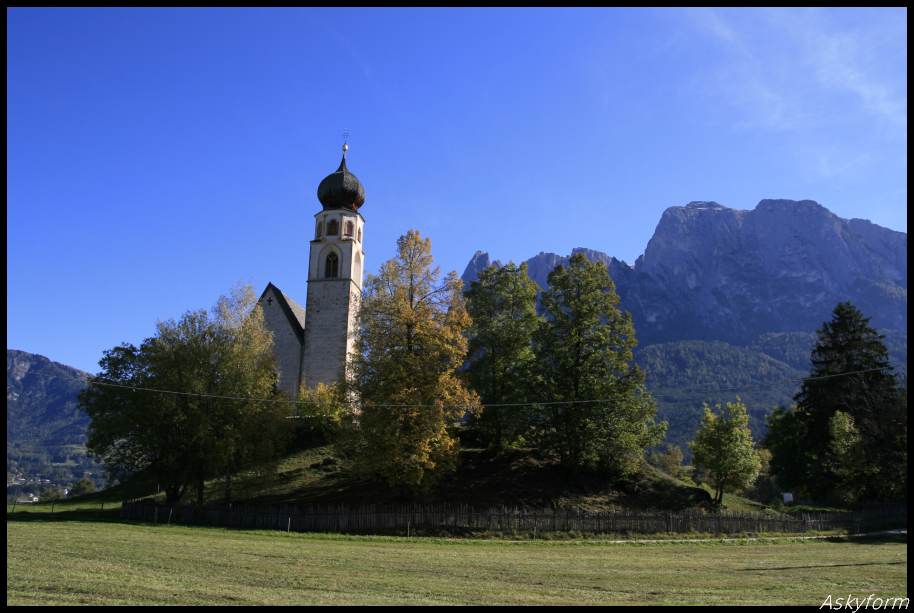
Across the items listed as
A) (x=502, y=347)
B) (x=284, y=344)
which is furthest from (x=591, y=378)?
(x=284, y=344)

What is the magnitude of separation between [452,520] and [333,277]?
30.6 metres

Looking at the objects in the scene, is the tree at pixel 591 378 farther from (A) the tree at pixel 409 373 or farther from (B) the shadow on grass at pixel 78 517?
(B) the shadow on grass at pixel 78 517

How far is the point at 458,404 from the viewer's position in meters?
33.5

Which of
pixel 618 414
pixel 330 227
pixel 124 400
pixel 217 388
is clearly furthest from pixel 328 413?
pixel 330 227

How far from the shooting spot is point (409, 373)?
110ft

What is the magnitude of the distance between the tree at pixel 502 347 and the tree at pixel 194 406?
11470 mm

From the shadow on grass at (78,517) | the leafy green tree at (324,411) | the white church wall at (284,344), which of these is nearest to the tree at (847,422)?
the leafy green tree at (324,411)

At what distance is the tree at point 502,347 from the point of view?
3922cm

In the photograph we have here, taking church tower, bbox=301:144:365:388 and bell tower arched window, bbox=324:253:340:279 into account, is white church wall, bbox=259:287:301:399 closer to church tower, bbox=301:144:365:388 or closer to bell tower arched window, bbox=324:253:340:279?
church tower, bbox=301:144:365:388

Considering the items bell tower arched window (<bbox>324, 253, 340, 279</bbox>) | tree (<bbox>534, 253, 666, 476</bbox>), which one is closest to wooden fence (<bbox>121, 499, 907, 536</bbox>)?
tree (<bbox>534, 253, 666, 476</bbox>)

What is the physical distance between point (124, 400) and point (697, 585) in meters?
33.6

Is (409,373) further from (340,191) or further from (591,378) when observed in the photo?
(340,191)

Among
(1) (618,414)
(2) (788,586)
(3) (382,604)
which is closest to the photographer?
(3) (382,604)

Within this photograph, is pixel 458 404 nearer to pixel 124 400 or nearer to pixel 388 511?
pixel 388 511
